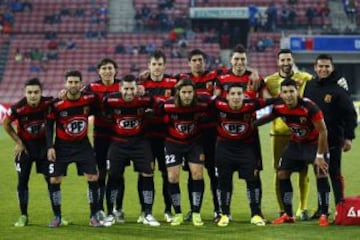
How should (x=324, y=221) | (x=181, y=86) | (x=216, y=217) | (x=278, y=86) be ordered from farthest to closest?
(x=278, y=86)
(x=216, y=217)
(x=181, y=86)
(x=324, y=221)

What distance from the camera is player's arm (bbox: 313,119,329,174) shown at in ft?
29.8

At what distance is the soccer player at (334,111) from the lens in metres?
9.68

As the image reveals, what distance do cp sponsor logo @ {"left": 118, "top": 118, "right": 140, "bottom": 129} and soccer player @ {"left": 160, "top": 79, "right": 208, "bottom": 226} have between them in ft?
1.20

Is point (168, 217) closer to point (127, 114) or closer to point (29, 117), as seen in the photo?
Answer: point (127, 114)

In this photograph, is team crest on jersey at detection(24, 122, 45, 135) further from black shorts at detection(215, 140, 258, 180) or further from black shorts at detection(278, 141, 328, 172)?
black shorts at detection(278, 141, 328, 172)

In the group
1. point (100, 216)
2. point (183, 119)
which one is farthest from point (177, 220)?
point (183, 119)

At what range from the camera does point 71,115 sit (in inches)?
376

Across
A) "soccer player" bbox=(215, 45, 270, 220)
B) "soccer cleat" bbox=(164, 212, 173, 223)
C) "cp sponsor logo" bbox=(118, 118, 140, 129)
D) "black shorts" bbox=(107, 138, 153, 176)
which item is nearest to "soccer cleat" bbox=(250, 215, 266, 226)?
"soccer player" bbox=(215, 45, 270, 220)

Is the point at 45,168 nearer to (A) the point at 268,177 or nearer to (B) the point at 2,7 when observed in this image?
(A) the point at 268,177

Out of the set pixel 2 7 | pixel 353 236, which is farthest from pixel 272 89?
pixel 2 7

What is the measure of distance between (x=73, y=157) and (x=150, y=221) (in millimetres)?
→ 1195

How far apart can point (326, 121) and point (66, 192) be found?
5.10 m

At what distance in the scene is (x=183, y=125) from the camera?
9.61 m

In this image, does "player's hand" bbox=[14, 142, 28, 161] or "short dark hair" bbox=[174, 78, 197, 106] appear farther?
"player's hand" bbox=[14, 142, 28, 161]
